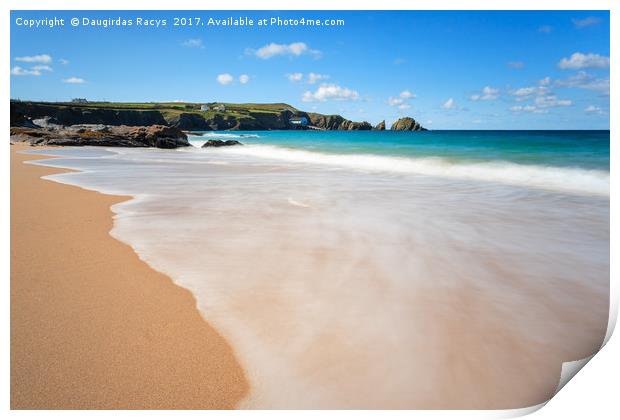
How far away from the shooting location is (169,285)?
2.98 m

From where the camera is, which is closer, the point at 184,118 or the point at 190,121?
the point at 184,118

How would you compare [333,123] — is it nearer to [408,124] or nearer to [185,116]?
[408,124]

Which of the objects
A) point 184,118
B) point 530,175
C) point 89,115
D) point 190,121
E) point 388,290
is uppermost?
point 184,118

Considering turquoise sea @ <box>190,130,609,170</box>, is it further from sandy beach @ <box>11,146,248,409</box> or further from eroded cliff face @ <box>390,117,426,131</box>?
eroded cliff face @ <box>390,117,426,131</box>

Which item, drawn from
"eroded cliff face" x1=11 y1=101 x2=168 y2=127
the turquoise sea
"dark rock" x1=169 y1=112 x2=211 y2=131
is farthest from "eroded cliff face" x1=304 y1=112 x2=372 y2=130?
the turquoise sea

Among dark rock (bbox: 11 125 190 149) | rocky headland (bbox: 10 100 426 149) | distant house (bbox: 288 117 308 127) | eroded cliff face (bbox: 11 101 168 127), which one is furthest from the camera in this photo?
distant house (bbox: 288 117 308 127)

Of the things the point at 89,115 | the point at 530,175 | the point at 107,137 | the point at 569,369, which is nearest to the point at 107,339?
the point at 569,369

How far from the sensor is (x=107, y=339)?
2277 mm

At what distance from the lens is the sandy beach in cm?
192

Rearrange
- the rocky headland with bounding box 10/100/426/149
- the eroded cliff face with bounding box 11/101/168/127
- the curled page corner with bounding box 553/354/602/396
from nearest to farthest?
the curled page corner with bounding box 553/354/602/396
the rocky headland with bounding box 10/100/426/149
the eroded cliff face with bounding box 11/101/168/127

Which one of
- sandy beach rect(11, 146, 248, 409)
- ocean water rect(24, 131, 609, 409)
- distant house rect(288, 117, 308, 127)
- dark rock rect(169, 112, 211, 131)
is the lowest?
sandy beach rect(11, 146, 248, 409)

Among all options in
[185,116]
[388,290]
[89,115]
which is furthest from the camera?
[185,116]
